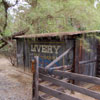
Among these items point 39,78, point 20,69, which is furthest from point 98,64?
point 20,69

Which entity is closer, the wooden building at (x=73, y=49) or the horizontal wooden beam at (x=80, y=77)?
the horizontal wooden beam at (x=80, y=77)

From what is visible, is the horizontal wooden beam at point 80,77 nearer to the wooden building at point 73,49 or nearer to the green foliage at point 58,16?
the wooden building at point 73,49

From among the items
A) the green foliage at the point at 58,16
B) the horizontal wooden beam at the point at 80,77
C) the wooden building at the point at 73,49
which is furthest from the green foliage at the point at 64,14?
the horizontal wooden beam at the point at 80,77

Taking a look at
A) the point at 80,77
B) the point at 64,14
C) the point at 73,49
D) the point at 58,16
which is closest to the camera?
the point at 80,77

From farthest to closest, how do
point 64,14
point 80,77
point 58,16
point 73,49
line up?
point 58,16
point 64,14
point 73,49
point 80,77

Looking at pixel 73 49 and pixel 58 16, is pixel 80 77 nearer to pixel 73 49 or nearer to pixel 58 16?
pixel 73 49

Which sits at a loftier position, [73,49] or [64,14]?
[64,14]

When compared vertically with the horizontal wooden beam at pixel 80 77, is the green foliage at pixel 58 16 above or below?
above

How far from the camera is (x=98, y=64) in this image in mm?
6352

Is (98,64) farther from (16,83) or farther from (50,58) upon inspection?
(16,83)

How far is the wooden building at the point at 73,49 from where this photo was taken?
5320 mm

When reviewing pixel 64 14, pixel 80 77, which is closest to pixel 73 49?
pixel 64 14

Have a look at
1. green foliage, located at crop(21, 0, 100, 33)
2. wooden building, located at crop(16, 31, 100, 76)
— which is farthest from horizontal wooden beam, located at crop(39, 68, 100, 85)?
green foliage, located at crop(21, 0, 100, 33)

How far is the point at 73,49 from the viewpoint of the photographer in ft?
17.9
